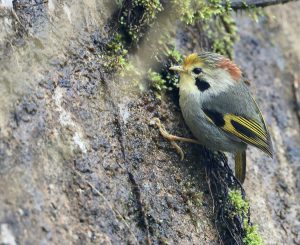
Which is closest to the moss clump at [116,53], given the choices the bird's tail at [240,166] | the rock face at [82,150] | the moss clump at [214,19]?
the rock face at [82,150]

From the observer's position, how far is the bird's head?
4.95 m

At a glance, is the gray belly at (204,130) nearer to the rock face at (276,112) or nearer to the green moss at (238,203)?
the green moss at (238,203)

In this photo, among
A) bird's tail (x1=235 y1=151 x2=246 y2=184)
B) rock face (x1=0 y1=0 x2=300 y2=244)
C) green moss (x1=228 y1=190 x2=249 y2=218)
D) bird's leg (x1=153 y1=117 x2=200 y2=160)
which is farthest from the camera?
bird's tail (x1=235 y1=151 x2=246 y2=184)

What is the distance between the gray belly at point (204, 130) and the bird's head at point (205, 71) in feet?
0.61

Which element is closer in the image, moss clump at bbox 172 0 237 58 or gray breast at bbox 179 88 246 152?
gray breast at bbox 179 88 246 152

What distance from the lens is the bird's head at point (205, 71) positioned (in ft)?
16.3

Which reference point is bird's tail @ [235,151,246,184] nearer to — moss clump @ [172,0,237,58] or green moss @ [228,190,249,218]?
green moss @ [228,190,249,218]

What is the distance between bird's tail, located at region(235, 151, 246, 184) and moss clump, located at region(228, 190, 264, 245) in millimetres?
260

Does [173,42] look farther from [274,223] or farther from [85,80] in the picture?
[274,223]

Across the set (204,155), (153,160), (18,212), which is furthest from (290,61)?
(18,212)

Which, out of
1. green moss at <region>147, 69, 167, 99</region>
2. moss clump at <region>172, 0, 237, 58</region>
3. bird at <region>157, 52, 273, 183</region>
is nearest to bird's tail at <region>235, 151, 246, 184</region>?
bird at <region>157, 52, 273, 183</region>

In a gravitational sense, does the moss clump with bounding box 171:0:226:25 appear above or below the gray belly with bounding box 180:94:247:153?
above

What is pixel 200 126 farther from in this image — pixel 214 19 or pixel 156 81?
pixel 214 19

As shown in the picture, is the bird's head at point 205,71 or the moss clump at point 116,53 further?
Answer: the bird's head at point 205,71
